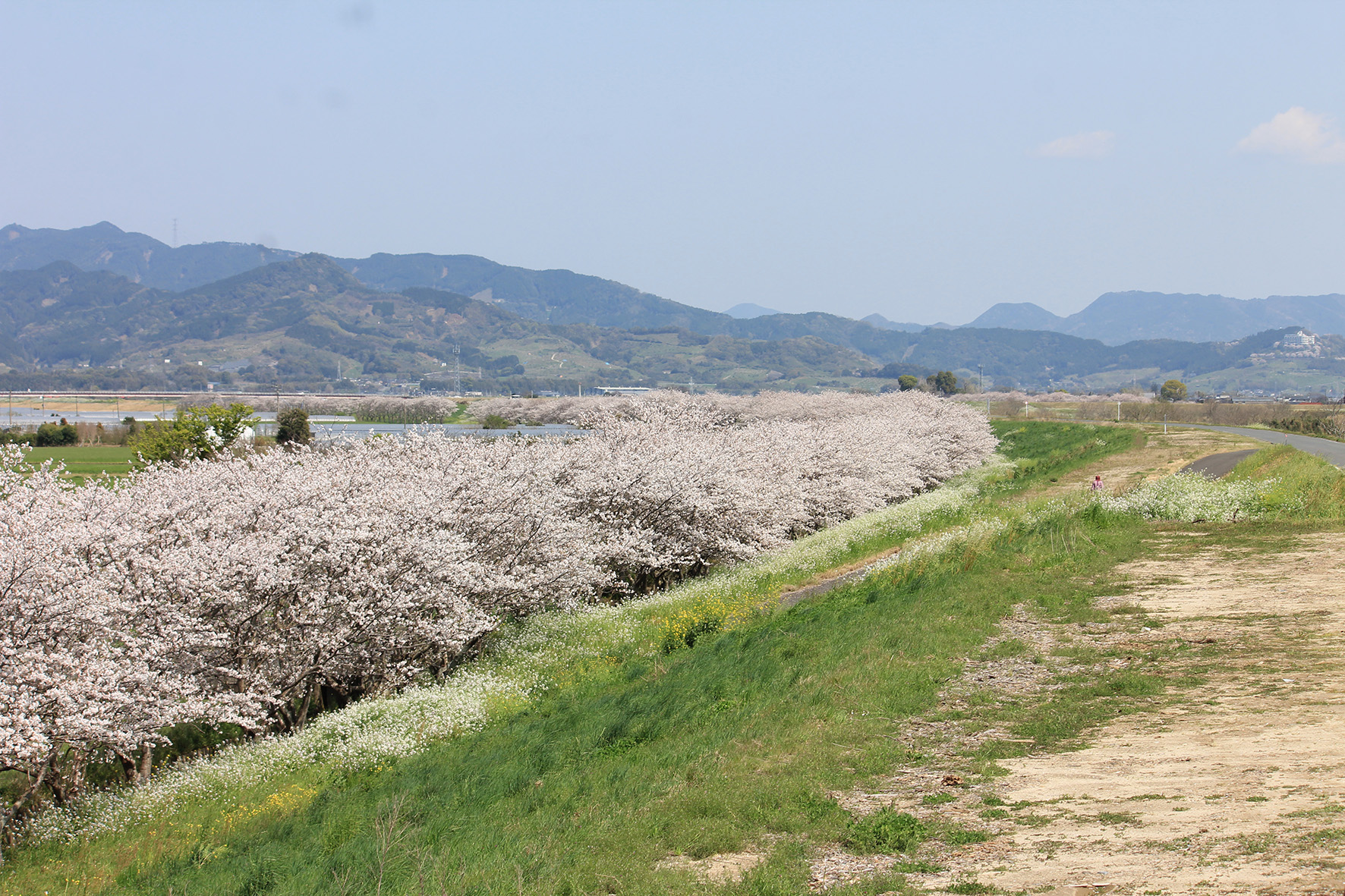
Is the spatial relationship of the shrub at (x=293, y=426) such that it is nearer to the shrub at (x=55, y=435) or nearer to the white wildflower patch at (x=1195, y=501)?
the shrub at (x=55, y=435)

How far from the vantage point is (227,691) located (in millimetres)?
13648

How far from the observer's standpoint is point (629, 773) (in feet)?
30.1

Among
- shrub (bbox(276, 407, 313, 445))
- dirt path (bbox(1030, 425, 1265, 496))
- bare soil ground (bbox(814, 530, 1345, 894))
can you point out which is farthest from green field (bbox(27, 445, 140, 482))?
dirt path (bbox(1030, 425, 1265, 496))

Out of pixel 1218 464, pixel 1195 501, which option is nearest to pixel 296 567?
pixel 1195 501

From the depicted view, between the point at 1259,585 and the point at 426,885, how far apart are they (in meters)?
14.9

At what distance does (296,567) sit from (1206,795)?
1234 centimetres

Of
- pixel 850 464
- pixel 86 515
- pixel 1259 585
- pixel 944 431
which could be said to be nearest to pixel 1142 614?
pixel 1259 585

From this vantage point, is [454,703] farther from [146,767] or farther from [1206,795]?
[1206,795]

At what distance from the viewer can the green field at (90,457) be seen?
44.5 meters

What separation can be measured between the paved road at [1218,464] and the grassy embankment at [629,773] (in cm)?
2167

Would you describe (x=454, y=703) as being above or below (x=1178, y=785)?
below

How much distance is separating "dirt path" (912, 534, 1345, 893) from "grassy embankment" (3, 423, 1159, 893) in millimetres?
1077

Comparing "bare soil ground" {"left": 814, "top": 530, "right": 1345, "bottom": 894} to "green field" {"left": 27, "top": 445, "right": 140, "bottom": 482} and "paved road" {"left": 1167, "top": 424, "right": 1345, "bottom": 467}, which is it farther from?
"green field" {"left": 27, "top": 445, "right": 140, "bottom": 482}

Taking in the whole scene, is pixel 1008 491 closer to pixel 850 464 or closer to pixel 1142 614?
pixel 850 464
